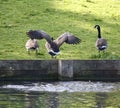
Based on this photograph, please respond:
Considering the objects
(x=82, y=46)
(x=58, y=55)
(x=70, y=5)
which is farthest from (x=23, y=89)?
(x=70, y=5)

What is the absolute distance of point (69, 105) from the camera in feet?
64.1

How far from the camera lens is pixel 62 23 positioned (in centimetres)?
3722

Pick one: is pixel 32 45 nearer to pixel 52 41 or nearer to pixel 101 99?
pixel 52 41

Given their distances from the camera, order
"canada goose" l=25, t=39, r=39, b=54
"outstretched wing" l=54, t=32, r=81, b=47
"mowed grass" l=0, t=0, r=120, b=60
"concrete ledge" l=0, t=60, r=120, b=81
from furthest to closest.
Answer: "mowed grass" l=0, t=0, r=120, b=60
"canada goose" l=25, t=39, r=39, b=54
"outstretched wing" l=54, t=32, r=81, b=47
"concrete ledge" l=0, t=60, r=120, b=81

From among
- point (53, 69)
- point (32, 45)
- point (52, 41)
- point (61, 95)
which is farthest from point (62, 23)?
point (61, 95)

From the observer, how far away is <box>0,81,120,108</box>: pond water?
64.7 feet

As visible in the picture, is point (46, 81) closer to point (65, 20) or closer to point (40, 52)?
point (40, 52)

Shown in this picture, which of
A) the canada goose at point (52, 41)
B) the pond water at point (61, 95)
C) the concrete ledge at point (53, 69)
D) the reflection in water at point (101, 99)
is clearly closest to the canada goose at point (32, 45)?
the canada goose at point (52, 41)

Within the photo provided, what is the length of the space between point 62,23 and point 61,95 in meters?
16.1

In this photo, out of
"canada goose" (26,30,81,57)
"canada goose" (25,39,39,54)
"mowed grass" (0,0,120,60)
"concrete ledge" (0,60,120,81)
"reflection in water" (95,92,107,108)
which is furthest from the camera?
"mowed grass" (0,0,120,60)

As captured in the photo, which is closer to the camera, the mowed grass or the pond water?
the pond water

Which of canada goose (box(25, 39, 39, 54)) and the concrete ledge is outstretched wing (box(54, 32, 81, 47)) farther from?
the concrete ledge

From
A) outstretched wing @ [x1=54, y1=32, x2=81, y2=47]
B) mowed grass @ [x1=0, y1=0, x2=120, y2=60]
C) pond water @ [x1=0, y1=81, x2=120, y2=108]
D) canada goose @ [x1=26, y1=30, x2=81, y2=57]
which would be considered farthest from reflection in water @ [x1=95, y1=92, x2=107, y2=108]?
mowed grass @ [x1=0, y1=0, x2=120, y2=60]

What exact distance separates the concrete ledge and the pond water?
Result: 625mm
